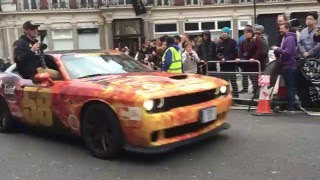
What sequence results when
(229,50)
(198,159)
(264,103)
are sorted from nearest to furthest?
(198,159) < (264,103) < (229,50)

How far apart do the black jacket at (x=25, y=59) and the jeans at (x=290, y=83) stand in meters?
4.33

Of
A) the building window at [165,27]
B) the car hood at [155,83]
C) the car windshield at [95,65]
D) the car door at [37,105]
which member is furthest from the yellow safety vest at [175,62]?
the building window at [165,27]

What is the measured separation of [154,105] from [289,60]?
3975 millimetres

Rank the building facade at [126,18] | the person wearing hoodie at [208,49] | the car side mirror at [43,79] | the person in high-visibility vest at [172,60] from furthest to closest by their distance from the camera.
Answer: the building facade at [126,18] < the person wearing hoodie at [208,49] < the person in high-visibility vest at [172,60] < the car side mirror at [43,79]

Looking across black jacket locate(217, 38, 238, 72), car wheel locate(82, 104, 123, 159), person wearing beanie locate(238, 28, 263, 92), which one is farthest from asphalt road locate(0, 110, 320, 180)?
black jacket locate(217, 38, 238, 72)

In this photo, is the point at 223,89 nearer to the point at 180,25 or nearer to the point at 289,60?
the point at 289,60

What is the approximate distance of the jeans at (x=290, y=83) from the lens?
8.45 meters

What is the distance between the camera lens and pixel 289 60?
8.42 m

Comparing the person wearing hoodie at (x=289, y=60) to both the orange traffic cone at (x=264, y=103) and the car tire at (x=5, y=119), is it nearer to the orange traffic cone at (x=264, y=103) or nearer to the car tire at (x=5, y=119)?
the orange traffic cone at (x=264, y=103)

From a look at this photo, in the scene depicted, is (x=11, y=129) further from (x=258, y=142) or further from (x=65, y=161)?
(x=258, y=142)

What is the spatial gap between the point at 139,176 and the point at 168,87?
1094 millimetres

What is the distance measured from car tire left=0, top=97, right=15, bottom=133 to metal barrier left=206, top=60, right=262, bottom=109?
4445mm

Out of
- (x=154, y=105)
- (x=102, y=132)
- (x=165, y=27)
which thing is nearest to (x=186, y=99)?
(x=154, y=105)

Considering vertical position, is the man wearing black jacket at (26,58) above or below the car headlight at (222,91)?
above
